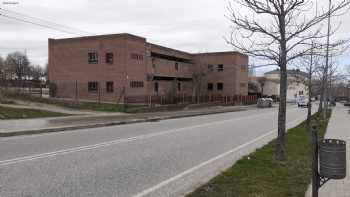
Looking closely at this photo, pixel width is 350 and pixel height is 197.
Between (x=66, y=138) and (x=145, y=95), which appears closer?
(x=66, y=138)

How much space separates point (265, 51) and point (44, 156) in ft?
19.5

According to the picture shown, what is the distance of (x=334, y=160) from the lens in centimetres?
568

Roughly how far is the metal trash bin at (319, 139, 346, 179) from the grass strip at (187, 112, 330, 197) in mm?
879

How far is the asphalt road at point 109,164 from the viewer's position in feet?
22.6

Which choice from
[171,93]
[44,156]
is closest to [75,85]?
[171,93]

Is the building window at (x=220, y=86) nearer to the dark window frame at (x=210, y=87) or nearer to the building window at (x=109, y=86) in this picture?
the dark window frame at (x=210, y=87)

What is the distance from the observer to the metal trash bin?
5672mm

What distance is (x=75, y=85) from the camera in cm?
4578

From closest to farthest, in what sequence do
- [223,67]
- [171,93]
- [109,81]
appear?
[109,81], [171,93], [223,67]

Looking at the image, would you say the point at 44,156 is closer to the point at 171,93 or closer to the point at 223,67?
the point at 171,93

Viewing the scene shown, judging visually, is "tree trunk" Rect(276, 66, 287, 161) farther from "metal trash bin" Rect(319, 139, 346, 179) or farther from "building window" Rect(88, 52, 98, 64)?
"building window" Rect(88, 52, 98, 64)

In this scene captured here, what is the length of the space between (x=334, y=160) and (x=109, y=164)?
203 inches

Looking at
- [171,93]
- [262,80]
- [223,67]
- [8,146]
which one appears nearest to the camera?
[8,146]

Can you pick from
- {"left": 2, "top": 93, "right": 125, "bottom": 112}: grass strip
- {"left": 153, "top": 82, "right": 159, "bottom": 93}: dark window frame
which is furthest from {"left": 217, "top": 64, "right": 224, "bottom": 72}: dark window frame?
{"left": 2, "top": 93, "right": 125, "bottom": 112}: grass strip
